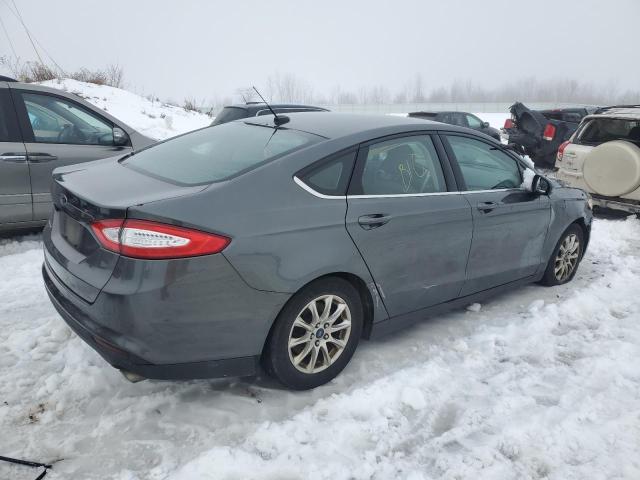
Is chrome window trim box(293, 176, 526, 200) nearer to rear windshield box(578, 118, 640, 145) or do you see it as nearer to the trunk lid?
the trunk lid

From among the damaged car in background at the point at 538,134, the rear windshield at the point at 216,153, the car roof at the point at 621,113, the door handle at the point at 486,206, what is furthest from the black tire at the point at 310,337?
the damaged car in background at the point at 538,134

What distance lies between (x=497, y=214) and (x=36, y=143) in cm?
435

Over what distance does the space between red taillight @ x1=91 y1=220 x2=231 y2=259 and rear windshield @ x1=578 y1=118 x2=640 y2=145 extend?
714cm

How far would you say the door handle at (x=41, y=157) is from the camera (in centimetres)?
488

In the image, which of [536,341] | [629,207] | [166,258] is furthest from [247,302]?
[629,207]

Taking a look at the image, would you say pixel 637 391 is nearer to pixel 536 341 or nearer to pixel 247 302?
pixel 536 341

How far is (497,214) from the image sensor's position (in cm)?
380

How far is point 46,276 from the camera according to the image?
3031 millimetres

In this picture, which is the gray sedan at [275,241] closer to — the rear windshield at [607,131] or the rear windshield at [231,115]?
the rear windshield at [607,131]

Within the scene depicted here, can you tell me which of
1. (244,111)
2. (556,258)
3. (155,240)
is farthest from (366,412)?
(244,111)

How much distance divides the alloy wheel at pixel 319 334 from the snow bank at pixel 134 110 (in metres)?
10.6

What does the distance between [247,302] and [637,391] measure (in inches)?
93.8

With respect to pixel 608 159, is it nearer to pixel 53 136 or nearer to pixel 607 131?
pixel 607 131

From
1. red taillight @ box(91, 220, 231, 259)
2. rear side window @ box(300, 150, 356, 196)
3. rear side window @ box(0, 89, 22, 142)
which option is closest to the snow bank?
rear side window @ box(0, 89, 22, 142)
